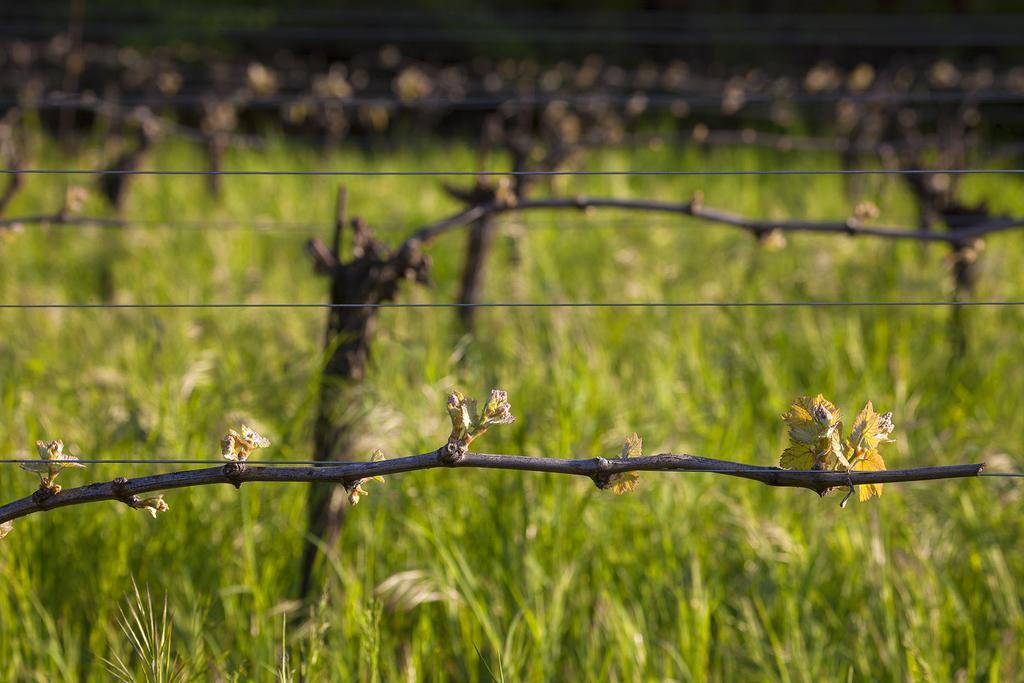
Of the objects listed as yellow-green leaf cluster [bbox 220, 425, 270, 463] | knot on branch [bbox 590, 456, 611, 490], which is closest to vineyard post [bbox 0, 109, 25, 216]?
yellow-green leaf cluster [bbox 220, 425, 270, 463]

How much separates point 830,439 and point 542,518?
103 cm

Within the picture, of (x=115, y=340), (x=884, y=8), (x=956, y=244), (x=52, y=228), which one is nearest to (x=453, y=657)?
(x=956, y=244)

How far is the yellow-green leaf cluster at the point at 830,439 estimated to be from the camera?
1198 mm

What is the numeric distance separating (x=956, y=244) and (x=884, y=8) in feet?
29.1

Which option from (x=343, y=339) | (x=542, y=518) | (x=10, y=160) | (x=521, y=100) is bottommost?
(x=542, y=518)

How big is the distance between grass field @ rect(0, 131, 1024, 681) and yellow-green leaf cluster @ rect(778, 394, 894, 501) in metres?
0.69

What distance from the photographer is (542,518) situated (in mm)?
2154

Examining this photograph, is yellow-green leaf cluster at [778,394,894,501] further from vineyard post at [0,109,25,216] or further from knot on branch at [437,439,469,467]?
vineyard post at [0,109,25,216]

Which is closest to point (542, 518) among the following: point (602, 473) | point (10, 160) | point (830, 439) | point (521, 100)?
point (602, 473)

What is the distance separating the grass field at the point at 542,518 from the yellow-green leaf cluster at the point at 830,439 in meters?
0.69

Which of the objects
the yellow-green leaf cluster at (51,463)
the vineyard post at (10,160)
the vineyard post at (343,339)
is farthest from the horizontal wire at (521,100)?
the yellow-green leaf cluster at (51,463)

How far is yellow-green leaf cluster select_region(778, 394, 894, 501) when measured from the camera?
1.20 m

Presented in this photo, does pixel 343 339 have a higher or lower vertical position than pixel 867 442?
higher

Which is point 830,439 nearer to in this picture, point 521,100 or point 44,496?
point 44,496
